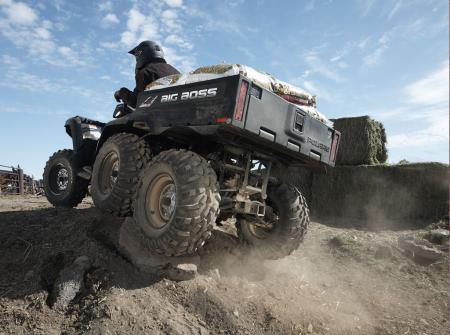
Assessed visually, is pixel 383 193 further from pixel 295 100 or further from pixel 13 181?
pixel 13 181

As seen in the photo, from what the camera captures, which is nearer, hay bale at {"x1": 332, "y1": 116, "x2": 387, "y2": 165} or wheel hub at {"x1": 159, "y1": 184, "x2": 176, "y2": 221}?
wheel hub at {"x1": 159, "y1": 184, "x2": 176, "y2": 221}

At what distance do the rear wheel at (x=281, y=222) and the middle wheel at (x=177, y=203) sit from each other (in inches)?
41.3

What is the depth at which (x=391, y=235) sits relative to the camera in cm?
739

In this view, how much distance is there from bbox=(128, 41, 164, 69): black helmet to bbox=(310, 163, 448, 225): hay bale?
5955 mm

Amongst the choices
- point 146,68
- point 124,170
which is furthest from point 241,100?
point 146,68

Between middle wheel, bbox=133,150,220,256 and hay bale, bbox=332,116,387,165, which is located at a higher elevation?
hay bale, bbox=332,116,387,165

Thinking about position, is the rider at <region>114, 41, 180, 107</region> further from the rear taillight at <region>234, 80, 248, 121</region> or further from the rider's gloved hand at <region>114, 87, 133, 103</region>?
the rear taillight at <region>234, 80, 248, 121</region>

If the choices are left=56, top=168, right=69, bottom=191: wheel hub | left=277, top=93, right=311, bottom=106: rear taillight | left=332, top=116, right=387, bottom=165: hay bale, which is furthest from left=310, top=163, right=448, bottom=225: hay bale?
left=56, top=168, right=69, bottom=191: wheel hub

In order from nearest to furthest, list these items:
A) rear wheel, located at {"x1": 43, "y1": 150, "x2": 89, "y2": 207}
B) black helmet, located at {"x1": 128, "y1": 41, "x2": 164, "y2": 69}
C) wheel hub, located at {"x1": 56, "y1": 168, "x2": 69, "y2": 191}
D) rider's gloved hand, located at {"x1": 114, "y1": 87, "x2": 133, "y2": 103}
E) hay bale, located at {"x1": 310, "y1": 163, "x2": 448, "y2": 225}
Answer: black helmet, located at {"x1": 128, "y1": 41, "x2": 164, "y2": 69}, rider's gloved hand, located at {"x1": 114, "y1": 87, "x2": 133, "y2": 103}, rear wheel, located at {"x1": 43, "y1": 150, "x2": 89, "y2": 207}, wheel hub, located at {"x1": 56, "y1": 168, "x2": 69, "y2": 191}, hay bale, located at {"x1": 310, "y1": 163, "x2": 448, "y2": 225}

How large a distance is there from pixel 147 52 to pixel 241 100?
2.75 metres

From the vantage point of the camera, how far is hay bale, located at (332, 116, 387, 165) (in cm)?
1006

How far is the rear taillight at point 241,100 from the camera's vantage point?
11.5 ft

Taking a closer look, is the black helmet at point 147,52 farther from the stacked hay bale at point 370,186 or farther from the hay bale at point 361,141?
the hay bale at point 361,141

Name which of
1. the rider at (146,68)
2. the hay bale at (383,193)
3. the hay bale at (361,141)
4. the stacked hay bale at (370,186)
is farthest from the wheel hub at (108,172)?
the hay bale at (361,141)
